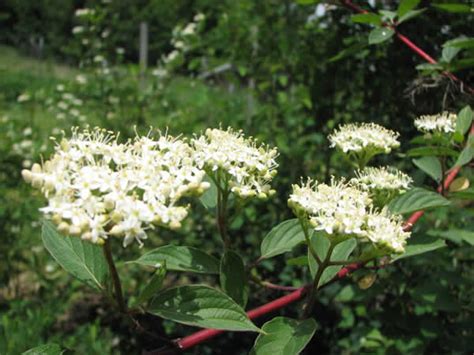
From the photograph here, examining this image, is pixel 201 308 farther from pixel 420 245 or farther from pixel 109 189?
pixel 420 245

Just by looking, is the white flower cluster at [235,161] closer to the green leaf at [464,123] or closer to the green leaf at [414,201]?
the green leaf at [414,201]

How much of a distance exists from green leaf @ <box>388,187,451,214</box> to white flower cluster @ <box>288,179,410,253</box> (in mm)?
145

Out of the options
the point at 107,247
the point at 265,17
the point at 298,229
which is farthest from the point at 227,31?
the point at 107,247

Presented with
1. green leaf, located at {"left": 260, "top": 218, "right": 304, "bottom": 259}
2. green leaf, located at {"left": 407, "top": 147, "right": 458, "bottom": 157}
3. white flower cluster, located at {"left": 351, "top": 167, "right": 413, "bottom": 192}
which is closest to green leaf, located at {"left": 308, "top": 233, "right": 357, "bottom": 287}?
green leaf, located at {"left": 260, "top": 218, "right": 304, "bottom": 259}

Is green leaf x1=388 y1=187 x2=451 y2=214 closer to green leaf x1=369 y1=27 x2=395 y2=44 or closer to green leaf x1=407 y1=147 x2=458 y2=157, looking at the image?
green leaf x1=407 y1=147 x2=458 y2=157

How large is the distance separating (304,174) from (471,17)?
34.3 inches

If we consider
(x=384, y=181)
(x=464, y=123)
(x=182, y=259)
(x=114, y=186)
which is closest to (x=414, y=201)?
(x=384, y=181)

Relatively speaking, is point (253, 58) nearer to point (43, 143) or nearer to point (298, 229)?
point (43, 143)

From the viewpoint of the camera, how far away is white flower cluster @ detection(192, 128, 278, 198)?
2.77 ft

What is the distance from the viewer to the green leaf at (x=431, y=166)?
1.18 metres

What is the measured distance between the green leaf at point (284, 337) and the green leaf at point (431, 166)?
0.56 m

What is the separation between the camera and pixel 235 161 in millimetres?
861

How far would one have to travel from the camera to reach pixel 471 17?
5.95 ft

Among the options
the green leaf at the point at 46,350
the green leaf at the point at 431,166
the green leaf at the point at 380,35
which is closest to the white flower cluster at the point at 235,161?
the green leaf at the point at 46,350
